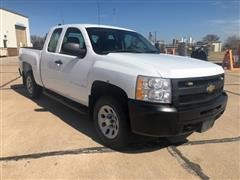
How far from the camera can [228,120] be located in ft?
18.7

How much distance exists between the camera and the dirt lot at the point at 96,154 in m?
3.44

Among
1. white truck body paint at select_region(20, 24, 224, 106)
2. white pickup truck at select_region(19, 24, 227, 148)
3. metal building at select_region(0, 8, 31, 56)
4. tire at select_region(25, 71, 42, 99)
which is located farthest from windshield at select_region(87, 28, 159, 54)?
metal building at select_region(0, 8, 31, 56)

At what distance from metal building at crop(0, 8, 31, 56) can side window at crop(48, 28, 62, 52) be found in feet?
111

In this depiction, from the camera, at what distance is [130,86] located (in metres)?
3.57

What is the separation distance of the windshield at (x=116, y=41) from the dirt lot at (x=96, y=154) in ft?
4.99

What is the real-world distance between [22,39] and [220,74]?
56221mm

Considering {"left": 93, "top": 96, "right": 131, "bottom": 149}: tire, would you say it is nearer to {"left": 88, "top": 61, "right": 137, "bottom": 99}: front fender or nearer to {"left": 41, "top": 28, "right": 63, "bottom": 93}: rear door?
{"left": 88, "top": 61, "right": 137, "bottom": 99}: front fender

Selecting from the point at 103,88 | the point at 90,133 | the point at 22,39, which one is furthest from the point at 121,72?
the point at 22,39

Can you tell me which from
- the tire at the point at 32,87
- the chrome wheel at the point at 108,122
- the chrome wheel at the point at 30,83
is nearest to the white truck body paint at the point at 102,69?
the chrome wheel at the point at 108,122

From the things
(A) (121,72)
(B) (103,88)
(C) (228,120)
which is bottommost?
(C) (228,120)

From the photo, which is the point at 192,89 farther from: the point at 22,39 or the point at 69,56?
the point at 22,39

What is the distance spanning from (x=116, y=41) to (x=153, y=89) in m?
1.87

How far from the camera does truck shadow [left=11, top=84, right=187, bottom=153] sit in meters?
4.17

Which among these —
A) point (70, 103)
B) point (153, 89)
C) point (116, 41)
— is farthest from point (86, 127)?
point (153, 89)
